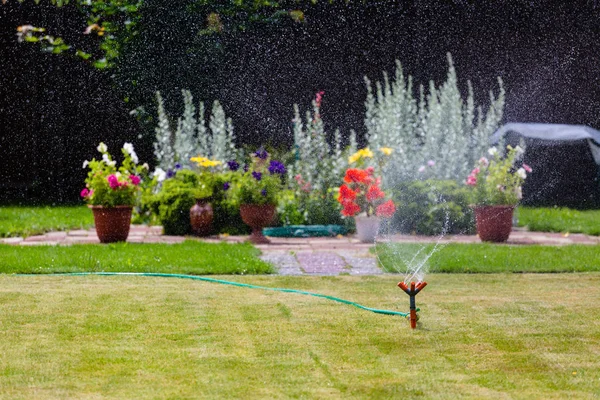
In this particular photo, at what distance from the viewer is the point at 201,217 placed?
7867mm

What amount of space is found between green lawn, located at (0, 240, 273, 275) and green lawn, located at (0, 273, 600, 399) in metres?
0.42

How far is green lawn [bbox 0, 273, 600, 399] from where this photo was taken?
2.70 m

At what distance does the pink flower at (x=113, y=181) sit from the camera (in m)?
7.18

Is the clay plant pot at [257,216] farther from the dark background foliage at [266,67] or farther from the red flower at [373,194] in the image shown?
the dark background foliage at [266,67]

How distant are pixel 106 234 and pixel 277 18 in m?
6.02

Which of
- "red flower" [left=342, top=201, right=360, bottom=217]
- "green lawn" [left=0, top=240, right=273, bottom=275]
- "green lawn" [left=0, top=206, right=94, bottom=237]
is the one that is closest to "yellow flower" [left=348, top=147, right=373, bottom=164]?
"red flower" [left=342, top=201, right=360, bottom=217]

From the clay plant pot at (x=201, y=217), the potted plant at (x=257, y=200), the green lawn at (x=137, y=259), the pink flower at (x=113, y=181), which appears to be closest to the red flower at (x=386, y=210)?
the potted plant at (x=257, y=200)

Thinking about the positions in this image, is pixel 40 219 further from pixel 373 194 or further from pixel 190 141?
pixel 373 194

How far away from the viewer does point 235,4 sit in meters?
12.1

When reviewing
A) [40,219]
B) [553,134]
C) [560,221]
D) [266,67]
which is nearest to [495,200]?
[560,221]

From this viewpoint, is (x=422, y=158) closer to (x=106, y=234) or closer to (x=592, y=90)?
(x=106, y=234)

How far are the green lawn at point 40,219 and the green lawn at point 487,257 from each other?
332 centimetres

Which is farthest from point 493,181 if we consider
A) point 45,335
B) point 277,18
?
point 277,18

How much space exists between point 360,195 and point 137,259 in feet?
7.95
